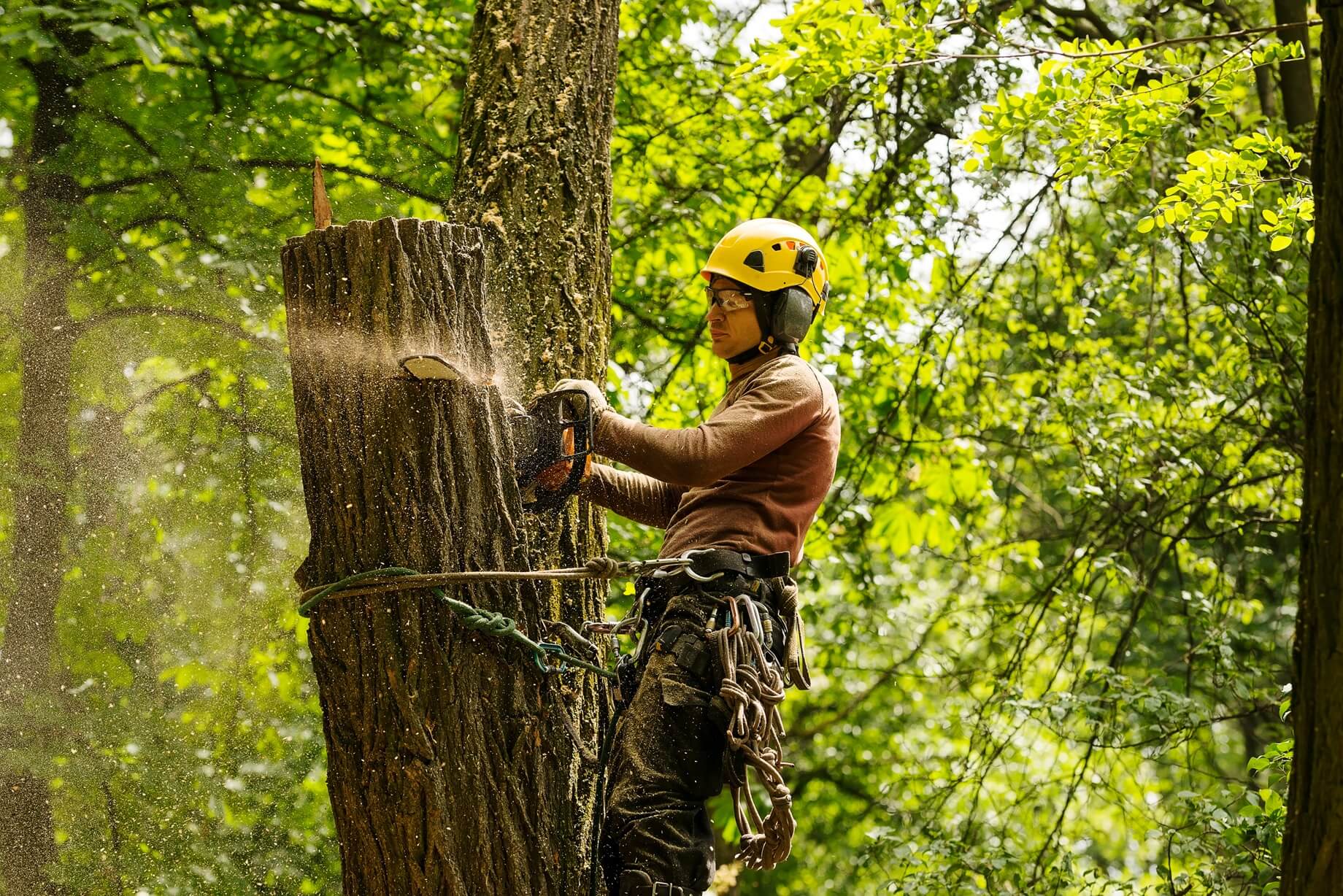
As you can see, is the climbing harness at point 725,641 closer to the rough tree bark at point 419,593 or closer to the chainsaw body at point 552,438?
the rough tree bark at point 419,593

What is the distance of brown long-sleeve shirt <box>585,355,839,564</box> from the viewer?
8.90ft

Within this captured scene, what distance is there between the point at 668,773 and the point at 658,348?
→ 560 cm

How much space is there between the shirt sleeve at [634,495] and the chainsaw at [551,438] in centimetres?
32

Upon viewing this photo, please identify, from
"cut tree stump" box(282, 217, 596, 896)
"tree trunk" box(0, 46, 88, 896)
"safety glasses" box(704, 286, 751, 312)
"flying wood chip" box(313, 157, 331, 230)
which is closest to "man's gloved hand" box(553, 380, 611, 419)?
"cut tree stump" box(282, 217, 596, 896)

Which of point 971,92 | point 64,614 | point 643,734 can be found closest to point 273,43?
point 64,614

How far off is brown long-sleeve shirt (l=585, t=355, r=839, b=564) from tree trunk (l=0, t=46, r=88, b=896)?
450cm

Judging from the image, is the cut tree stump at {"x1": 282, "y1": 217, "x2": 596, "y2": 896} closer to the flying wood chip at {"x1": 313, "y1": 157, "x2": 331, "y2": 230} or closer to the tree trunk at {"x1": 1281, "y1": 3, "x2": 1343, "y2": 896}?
the flying wood chip at {"x1": 313, "y1": 157, "x2": 331, "y2": 230}

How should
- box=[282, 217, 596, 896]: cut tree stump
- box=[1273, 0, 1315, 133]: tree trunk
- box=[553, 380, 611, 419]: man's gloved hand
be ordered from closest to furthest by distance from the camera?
box=[282, 217, 596, 896]: cut tree stump < box=[553, 380, 611, 419]: man's gloved hand < box=[1273, 0, 1315, 133]: tree trunk

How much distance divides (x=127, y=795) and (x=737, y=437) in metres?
4.92

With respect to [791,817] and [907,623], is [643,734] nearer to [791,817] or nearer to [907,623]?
[791,817]

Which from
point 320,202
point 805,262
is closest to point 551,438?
point 320,202

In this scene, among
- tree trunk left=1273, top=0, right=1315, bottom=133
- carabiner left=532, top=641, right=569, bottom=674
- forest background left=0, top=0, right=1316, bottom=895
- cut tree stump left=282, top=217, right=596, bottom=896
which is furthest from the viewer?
tree trunk left=1273, top=0, right=1315, bottom=133

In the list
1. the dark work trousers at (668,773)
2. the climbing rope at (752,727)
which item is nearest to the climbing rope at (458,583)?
the dark work trousers at (668,773)

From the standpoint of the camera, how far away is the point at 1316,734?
1.89 m
